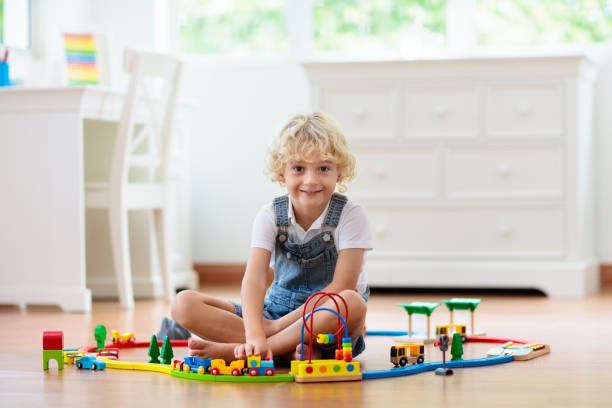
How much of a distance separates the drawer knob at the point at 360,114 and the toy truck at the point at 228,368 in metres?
2.15

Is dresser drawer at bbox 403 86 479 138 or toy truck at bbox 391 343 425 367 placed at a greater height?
dresser drawer at bbox 403 86 479 138

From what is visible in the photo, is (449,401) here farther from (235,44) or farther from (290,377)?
(235,44)

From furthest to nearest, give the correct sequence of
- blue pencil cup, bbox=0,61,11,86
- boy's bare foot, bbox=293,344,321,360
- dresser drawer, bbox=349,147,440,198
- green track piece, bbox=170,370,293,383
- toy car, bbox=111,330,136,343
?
dresser drawer, bbox=349,147,440,198 < blue pencil cup, bbox=0,61,11,86 < toy car, bbox=111,330,136,343 < boy's bare foot, bbox=293,344,321,360 < green track piece, bbox=170,370,293,383

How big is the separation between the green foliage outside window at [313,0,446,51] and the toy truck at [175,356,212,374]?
2864 millimetres

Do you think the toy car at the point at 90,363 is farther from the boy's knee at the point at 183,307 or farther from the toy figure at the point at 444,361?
the toy figure at the point at 444,361

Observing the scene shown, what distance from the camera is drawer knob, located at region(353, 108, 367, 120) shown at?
3.77 meters

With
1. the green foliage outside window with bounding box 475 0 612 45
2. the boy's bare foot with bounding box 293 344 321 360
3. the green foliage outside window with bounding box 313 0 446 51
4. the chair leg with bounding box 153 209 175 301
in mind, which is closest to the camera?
the boy's bare foot with bounding box 293 344 321 360

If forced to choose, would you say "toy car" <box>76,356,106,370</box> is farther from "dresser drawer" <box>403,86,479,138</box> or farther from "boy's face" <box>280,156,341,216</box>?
"dresser drawer" <box>403,86,479,138</box>

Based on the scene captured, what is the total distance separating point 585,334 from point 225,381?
1.19m

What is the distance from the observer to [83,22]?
4.46 m

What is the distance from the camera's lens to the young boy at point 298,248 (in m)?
1.93

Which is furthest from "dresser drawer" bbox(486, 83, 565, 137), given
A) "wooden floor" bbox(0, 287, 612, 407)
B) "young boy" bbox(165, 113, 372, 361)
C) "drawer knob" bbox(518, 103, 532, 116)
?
"young boy" bbox(165, 113, 372, 361)

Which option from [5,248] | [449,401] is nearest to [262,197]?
[5,248]

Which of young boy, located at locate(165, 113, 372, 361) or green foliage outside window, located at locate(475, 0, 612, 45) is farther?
green foliage outside window, located at locate(475, 0, 612, 45)
